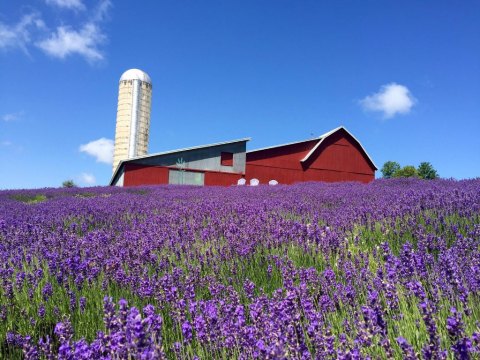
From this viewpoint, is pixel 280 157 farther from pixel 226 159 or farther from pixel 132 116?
pixel 132 116

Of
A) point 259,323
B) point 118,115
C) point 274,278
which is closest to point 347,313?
point 259,323

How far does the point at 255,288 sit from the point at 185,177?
930 inches

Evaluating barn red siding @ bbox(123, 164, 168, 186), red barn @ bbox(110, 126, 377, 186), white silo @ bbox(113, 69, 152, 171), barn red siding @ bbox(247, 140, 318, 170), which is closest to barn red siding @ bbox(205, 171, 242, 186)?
red barn @ bbox(110, 126, 377, 186)

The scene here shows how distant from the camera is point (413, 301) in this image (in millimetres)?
2680

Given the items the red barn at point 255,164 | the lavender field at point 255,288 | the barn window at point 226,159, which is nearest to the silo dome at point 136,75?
the red barn at point 255,164

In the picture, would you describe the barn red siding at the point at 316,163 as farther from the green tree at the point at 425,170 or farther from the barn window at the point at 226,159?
the green tree at the point at 425,170

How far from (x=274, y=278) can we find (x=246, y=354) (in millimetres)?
1647

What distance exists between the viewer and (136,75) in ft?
119

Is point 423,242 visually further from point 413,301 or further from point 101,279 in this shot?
point 101,279

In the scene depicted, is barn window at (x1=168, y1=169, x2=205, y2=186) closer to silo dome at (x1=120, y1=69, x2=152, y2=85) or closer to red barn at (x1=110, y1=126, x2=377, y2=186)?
red barn at (x1=110, y1=126, x2=377, y2=186)

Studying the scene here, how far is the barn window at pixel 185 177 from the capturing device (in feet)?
87.1

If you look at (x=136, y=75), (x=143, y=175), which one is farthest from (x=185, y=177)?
(x=136, y=75)

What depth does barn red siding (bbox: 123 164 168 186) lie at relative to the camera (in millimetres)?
25422

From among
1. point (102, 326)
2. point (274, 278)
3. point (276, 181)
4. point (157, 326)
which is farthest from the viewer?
point (276, 181)
